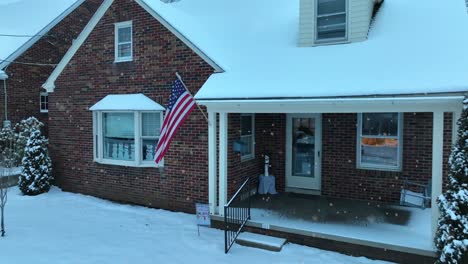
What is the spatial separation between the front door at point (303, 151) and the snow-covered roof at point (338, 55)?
2.10 meters

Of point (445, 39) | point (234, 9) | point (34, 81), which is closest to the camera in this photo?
point (445, 39)

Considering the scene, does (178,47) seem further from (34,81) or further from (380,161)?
(34,81)

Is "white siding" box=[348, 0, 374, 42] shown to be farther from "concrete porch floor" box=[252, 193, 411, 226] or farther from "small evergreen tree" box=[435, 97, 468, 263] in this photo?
"concrete porch floor" box=[252, 193, 411, 226]

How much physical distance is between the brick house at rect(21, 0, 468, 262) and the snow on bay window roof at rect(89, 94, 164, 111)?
4 centimetres

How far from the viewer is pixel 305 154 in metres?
9.44

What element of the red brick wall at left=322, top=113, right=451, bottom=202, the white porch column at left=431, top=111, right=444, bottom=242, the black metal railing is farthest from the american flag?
the white porch column at left=431, top=111, right=444, bottom=242

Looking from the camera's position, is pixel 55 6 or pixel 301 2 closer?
pixel 301 2

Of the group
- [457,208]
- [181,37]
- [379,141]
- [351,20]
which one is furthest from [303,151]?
[457,208]

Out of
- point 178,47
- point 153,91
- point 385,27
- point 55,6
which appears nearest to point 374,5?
point 385,27

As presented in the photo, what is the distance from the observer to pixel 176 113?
7.25 meters

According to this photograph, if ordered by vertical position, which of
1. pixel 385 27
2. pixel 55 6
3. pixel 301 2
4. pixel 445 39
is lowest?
pixel 445 39

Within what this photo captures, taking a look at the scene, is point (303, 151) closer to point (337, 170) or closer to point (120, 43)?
point (337, 170)

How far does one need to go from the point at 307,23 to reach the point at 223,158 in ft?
11.4

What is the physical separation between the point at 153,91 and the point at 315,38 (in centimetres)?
398
